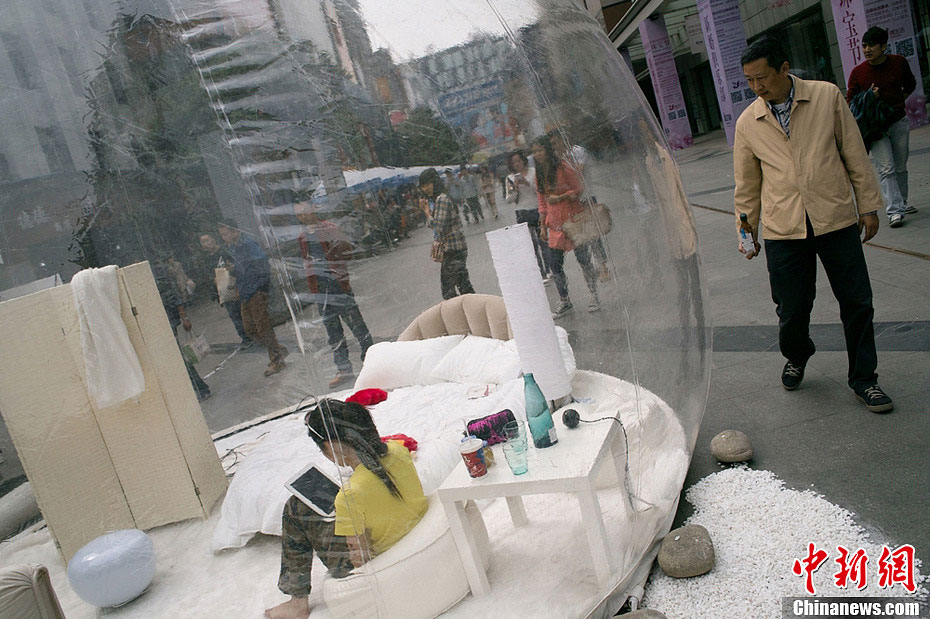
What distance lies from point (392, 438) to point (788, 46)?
47.0 feet

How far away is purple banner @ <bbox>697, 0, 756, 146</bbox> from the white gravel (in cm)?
1262

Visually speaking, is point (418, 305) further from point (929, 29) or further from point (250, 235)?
point (929, 29)

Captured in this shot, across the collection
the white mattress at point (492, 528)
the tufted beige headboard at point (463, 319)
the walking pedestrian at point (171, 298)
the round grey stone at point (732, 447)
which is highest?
the walking pedestrian at point (171, 298)

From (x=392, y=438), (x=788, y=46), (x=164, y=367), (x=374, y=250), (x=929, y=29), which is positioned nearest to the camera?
(x=374, y=250)

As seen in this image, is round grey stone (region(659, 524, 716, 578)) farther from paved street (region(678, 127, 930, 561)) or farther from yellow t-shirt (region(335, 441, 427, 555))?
yellow t-shirt (region(335, 441, 427, 555))

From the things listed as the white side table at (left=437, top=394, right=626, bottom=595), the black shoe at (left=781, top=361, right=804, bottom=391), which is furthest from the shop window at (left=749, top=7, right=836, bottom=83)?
the white side table at (left=437, top=394, right=626, bottom=595)

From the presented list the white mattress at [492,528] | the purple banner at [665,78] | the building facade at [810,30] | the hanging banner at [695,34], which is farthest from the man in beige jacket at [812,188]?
the purple banner at [665,78]

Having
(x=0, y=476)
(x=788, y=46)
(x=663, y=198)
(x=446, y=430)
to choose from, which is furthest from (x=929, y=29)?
(x=0, y=476)

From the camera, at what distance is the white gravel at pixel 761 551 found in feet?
7.37

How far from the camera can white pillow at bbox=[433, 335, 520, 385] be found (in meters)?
2.71

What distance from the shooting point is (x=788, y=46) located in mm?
13766

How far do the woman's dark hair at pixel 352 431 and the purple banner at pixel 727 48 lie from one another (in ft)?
44.2

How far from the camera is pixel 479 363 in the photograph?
2.85 meters

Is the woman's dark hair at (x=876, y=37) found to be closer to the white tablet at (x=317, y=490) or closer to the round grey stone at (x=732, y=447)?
the round grey stone at (x=732, y=447)
